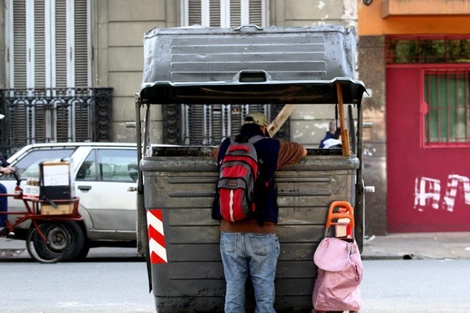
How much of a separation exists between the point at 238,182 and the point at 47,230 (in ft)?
24.4

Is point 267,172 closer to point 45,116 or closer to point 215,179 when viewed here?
point 215,179

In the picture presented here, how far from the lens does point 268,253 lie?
8.23 meters

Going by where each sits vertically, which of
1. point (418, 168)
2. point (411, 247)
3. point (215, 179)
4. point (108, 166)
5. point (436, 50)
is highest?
point (436, 50)

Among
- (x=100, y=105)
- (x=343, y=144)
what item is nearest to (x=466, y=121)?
(x=100, y=105)

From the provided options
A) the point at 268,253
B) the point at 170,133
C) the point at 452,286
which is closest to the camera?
the point at 268,253

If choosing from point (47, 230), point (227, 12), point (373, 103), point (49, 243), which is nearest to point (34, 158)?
point (47, 230)

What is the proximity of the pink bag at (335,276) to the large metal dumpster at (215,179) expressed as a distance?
149mm

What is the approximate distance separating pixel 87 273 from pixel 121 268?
2.57 feet

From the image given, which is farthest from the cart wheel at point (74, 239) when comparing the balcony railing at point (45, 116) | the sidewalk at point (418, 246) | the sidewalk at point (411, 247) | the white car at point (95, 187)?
the balcony railing at point (45, 116)

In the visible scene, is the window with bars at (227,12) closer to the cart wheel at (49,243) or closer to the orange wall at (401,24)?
the orange wall at (401,24)

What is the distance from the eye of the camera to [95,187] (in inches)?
598

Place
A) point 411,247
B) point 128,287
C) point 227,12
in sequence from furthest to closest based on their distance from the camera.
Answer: point 227,12 → point 411,247 → point 128,287

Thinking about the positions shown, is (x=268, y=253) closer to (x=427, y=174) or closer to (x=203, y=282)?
(x=203, y=282)

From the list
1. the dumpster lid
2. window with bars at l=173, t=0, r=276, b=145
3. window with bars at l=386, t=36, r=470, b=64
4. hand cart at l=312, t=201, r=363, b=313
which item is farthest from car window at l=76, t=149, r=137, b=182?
hand cart at l=312, t=201, r=363, b=313
